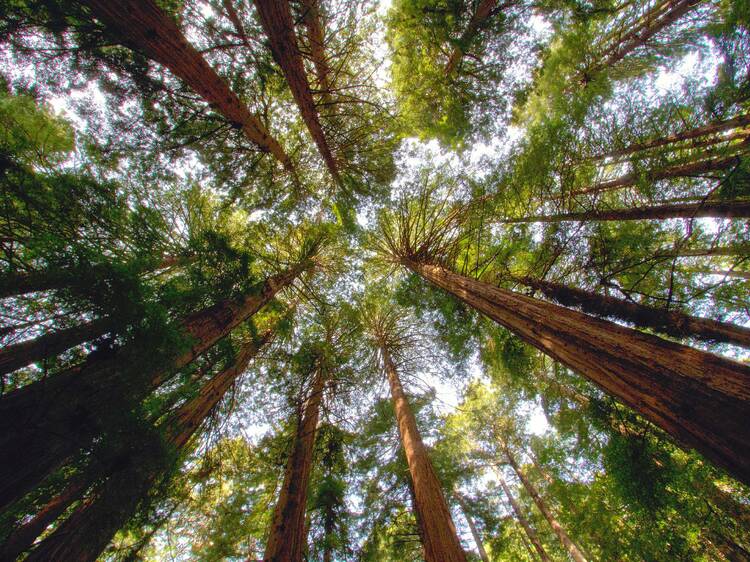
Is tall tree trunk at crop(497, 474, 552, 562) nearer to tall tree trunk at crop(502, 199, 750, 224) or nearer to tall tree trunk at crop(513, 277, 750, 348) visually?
tall tree trunk at crop(513, 277, 750, 348)

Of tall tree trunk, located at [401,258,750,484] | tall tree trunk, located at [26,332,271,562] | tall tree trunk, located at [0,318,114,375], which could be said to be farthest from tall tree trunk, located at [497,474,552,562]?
tall tree trunk, located at [0,318,114,375]

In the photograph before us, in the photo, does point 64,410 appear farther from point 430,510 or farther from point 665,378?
point 665,378

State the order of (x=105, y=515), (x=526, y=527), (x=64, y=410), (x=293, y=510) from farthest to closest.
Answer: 1. (x=526, y=527)
2. (x=293, y=510)
3. (x=105, y=515)
4. (x=64, y=410)

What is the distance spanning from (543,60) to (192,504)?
41.7ft

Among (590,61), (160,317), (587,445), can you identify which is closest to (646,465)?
(587,445)

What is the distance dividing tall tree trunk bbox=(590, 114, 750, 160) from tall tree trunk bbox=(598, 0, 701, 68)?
391cm

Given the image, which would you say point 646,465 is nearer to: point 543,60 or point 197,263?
point 197,263

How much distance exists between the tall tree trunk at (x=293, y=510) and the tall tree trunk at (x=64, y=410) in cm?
241

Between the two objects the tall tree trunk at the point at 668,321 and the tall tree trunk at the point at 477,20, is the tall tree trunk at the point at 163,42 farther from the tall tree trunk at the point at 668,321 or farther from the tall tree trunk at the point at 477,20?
the tall tree trunk at the point at 668,321

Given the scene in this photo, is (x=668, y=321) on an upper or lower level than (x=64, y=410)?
upper

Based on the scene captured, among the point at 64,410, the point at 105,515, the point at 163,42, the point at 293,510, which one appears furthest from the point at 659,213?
the point at 105,515

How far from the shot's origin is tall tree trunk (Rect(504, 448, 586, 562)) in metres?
8.49

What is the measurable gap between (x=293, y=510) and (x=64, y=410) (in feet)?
9.57

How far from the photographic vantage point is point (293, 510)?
3.67 meters
